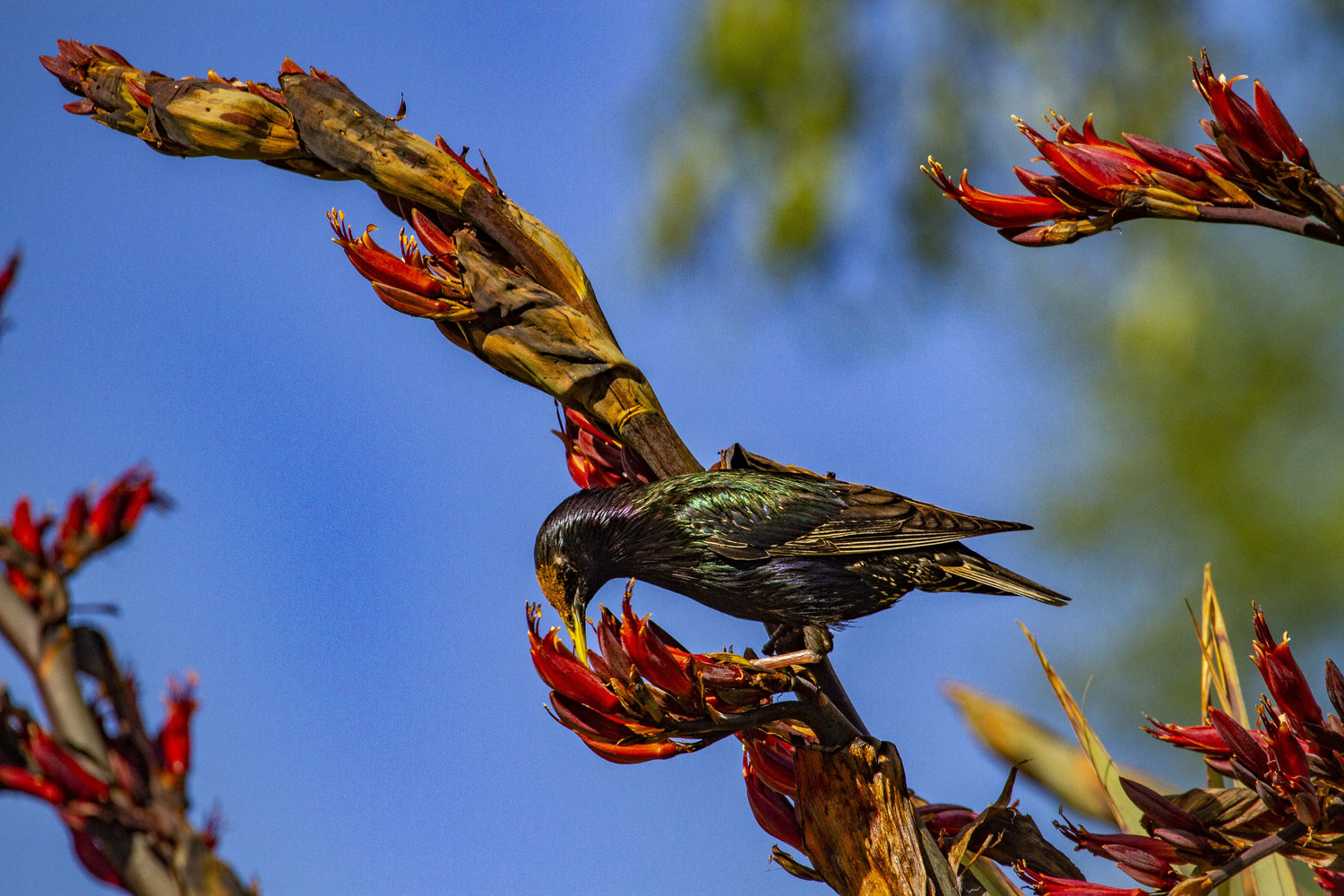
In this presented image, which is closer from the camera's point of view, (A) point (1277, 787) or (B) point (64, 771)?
(B) point (64, 771)

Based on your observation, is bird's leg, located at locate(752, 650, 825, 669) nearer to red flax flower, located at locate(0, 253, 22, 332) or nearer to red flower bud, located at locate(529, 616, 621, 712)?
red flower bud, located at locate(529, 616, 621, 712)

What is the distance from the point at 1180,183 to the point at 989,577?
271mm

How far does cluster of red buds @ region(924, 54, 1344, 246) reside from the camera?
0.69 metres

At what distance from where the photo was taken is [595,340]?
840 mm

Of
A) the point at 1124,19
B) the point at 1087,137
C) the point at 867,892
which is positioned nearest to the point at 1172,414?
the point at 1124,19

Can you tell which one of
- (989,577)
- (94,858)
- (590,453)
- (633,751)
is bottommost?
(94,858)

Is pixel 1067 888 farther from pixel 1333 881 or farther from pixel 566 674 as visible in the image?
pixel 566 674

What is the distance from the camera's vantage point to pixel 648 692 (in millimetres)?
669

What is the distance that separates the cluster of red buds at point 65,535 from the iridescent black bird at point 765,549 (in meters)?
0.40

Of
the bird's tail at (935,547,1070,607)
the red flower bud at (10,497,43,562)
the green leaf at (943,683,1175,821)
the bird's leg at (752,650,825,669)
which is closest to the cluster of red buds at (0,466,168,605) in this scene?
the red flower bud at (10,497,43,562)

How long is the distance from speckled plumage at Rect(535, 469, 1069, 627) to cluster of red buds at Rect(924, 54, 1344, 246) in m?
0.21

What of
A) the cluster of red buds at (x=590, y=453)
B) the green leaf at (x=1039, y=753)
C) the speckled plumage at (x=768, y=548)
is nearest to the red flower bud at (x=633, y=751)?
the speckled plumage at (x=768, y=548)

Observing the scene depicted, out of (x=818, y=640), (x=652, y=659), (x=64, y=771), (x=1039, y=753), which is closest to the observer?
(x=64, y=771)

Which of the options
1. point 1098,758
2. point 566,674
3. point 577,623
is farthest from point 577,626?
point 1098,758
